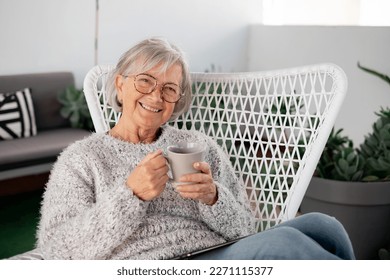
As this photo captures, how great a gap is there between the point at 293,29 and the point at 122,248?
7.62 ft

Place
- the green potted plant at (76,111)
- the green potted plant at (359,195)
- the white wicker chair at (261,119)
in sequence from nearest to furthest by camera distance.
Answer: the white wicker chair at (261,119) → the green potted plant at (359,195) → the green potted plant at (76,111)

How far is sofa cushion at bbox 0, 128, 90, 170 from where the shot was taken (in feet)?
6.15

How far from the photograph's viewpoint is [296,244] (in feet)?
2.58

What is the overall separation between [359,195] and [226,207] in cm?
78

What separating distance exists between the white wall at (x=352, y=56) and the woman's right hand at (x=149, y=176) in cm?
197

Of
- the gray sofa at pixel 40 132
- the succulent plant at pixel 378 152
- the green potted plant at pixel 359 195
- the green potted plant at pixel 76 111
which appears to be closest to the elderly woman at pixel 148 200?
the green potted plant at pixel 359 195

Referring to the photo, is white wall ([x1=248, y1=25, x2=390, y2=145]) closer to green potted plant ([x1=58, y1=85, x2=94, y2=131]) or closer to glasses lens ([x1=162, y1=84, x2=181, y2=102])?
green potted plant ([x1=58, y1=85, x2=94, y2=131])

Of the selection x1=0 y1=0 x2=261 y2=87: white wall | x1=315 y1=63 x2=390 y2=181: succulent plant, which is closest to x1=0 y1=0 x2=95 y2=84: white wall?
x1=0 y1=0 x2=261 y2=87: white wall

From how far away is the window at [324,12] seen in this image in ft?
6.30

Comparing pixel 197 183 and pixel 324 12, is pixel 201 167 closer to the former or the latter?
pixel 197 183

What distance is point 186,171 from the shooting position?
28.6 inches

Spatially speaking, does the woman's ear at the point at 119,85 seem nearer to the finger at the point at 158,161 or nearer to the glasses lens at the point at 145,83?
the glasses lens at the point at 145,83

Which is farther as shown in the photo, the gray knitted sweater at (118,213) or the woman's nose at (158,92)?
the woman's nose at (158,92)
